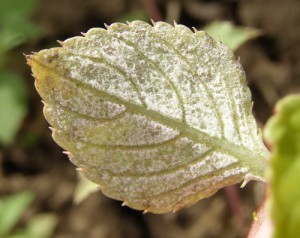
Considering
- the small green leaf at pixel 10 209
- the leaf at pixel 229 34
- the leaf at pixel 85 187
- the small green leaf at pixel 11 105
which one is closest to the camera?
Result: the leaf at pixel 85 187

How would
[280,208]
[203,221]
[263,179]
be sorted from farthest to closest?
[203,221] → [263,179] → [280,208]

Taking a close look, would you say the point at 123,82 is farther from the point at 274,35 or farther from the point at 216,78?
the point at 274,35

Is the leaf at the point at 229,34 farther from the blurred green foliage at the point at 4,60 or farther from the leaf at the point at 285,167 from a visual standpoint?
the leaf at the point at 285,167

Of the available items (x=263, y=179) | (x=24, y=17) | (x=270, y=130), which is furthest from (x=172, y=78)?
(x=24, y=17)

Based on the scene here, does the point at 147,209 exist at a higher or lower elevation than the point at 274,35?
higher

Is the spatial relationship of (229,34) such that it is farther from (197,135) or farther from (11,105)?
(11,105)

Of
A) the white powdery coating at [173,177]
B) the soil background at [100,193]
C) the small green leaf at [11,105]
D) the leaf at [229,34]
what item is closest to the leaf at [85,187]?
the leaf at [229,34]

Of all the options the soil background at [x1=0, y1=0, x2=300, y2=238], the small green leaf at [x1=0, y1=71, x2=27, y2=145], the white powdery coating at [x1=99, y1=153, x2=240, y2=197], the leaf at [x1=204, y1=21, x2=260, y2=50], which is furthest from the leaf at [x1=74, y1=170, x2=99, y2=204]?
the small green leaf at [x1=0, y1=71, x2=27, y2=145]
